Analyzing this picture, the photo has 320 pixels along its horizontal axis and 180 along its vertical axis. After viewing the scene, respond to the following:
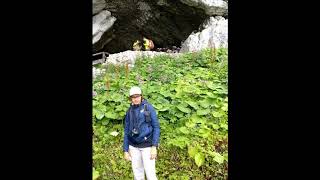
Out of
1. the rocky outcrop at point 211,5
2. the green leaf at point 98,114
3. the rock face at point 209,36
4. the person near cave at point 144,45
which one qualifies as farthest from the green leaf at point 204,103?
the rocky outcrop at point 211,5

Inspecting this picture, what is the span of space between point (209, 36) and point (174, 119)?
5.30m

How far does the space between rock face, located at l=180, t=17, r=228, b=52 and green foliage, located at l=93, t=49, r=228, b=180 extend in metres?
2.31

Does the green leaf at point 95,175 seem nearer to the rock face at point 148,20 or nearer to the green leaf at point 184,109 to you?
the green leaf at point 184,109

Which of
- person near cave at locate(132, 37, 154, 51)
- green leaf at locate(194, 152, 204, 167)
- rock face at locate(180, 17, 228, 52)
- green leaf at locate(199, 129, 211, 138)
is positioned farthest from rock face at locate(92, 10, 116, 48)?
green leaf at locate(194, 152, 204, 167)

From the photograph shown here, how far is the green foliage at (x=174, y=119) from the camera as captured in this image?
248 inches

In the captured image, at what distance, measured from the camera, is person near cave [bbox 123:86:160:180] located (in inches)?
213

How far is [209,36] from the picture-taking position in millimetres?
11891

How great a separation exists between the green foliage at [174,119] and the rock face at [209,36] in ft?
7.58
